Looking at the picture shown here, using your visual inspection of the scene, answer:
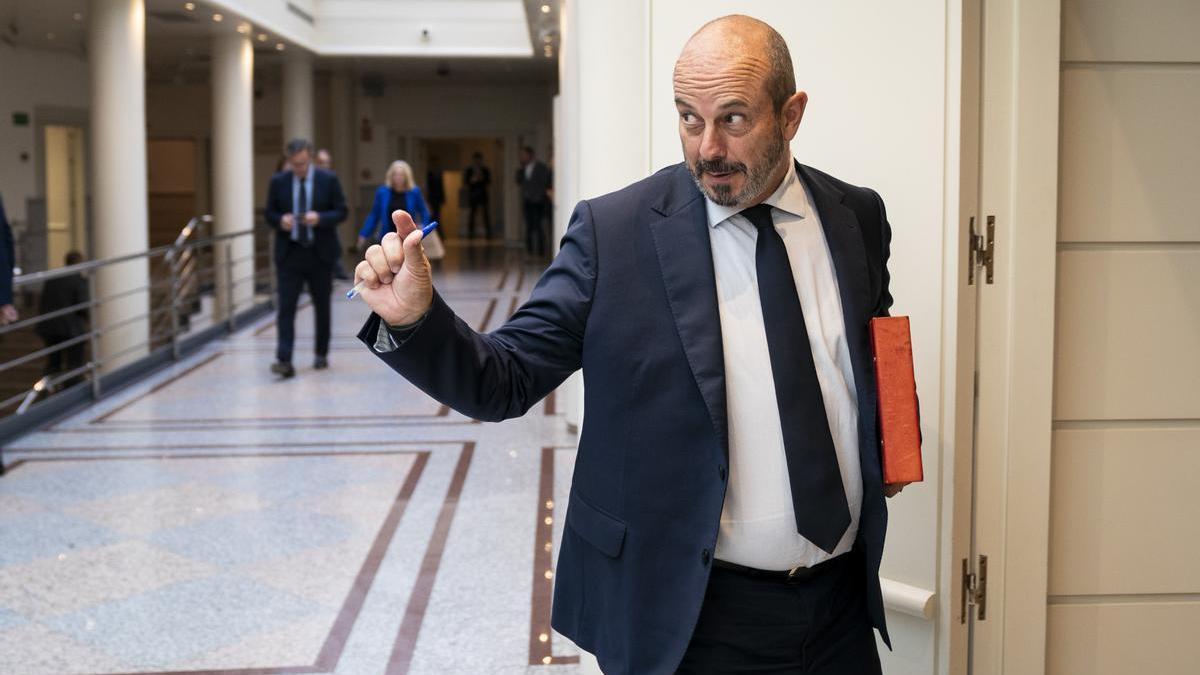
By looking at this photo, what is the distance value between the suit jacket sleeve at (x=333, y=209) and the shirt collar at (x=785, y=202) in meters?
7.47

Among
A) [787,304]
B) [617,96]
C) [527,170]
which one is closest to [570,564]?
[787,304]

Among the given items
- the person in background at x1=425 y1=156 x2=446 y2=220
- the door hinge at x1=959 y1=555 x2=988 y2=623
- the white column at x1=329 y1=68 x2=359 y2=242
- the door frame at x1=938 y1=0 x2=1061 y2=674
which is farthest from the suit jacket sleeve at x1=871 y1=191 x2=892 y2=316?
the person in background at x1=425 y1=156 x2=446 y2=220

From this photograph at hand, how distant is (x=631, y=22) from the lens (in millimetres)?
3205

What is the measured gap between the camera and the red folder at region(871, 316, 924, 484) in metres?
1.94

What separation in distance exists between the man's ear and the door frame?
0.66 metres

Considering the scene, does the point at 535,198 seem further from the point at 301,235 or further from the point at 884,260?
the point at 884,260

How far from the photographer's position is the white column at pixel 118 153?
11.5 metres

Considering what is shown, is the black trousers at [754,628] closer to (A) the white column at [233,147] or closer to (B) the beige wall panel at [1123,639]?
(B) the beige wall panel at [1123,639]

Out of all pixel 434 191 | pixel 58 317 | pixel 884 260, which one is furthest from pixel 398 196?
pixel 434 191

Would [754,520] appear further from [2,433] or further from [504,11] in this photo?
[504,11]

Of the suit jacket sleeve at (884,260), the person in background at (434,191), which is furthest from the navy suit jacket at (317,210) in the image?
the person in background at (434,191)

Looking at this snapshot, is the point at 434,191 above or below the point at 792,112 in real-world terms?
above

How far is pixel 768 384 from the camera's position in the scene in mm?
1881

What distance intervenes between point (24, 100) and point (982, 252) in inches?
664
